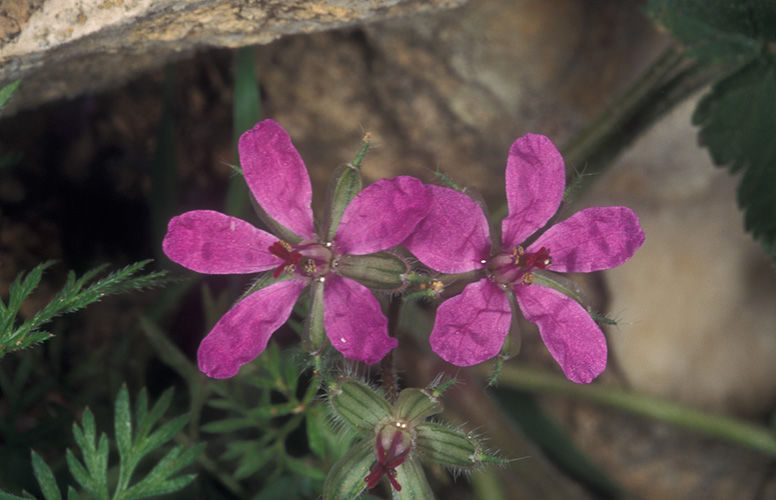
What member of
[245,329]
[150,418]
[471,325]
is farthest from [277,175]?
[150,418]

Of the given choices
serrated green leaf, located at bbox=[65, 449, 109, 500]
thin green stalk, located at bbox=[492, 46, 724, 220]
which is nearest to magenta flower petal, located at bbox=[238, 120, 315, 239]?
serrated green leaf, located at bbox=[65, 449, 109, 500]

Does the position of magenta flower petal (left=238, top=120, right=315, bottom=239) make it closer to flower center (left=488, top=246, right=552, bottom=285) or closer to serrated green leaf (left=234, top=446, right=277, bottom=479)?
flower center (left=488, top=246, right=552, bottom=285)

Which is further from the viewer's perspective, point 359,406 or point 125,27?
point 125,27

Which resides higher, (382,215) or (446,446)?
(382,215)

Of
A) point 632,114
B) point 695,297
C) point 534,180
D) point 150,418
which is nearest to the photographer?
point 534,180

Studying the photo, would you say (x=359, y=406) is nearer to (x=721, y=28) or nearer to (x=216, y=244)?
(x=216, y=244)

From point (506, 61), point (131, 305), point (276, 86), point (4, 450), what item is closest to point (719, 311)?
point (506, 61)
